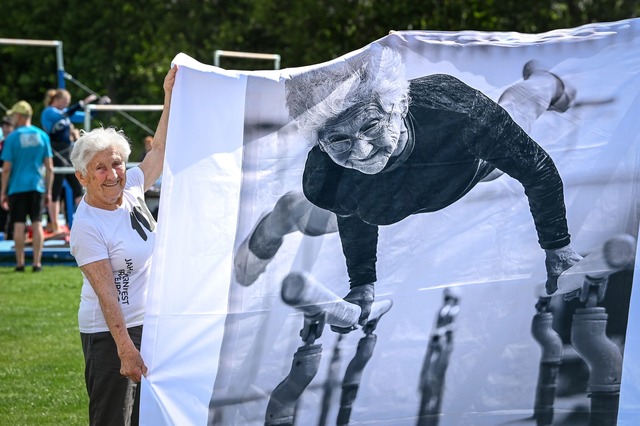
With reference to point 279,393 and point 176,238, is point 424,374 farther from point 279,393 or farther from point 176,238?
point 176,238

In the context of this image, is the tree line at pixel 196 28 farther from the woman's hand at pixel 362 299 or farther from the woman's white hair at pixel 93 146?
the woman's hand at pixel 362 299

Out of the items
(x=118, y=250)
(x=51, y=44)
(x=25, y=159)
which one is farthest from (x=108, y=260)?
(x=51, y=44)

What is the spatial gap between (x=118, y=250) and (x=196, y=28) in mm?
30437

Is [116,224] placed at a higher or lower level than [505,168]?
lower

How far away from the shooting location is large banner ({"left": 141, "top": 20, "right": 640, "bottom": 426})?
14.5 feet

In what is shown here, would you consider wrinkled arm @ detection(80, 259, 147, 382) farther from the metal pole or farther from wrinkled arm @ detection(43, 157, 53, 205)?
the metal pole

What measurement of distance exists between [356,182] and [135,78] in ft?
109

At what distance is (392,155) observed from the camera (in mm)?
4500

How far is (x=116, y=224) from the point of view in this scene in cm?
464

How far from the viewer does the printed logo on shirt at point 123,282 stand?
4.64 metres

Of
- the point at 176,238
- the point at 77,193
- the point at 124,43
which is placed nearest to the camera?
the point at 176,238

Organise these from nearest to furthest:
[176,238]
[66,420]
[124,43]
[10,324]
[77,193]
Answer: [176,238]
[66,420]
[10,324]
[77,193]
[124,43]

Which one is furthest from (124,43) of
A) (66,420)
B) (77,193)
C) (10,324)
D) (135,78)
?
(66,420)

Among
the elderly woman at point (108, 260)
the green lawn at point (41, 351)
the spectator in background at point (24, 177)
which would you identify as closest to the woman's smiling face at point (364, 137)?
the elderly woman at point (108, 260)
